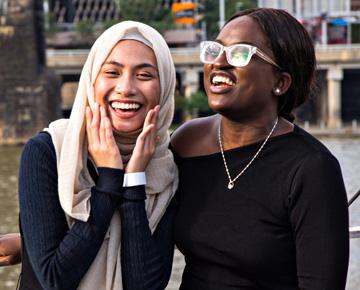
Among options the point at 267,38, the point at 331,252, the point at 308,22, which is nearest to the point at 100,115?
the point at 267,38

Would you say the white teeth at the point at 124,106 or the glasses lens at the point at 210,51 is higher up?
the glasses lens at the point at 210,51

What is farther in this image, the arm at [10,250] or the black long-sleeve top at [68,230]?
the arm at [10,250]

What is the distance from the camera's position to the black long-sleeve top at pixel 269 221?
2.07 metres

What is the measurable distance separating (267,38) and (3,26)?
29.8 m

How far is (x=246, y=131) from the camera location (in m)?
2.27

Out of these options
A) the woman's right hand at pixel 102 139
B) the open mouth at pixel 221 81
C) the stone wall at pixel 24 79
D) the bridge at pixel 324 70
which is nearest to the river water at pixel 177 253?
the stone wall at pixel 24 79

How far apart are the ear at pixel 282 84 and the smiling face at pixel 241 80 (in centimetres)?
2

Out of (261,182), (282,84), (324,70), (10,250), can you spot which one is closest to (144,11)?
(324,70)

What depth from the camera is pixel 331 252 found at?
2.07m

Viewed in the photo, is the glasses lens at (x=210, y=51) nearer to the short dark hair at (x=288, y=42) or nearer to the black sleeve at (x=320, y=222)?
the short dark hair at (x=288, y=42)

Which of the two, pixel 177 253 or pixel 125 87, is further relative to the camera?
pixel 177 253

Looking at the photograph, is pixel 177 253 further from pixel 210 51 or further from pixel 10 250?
pixel 210 51

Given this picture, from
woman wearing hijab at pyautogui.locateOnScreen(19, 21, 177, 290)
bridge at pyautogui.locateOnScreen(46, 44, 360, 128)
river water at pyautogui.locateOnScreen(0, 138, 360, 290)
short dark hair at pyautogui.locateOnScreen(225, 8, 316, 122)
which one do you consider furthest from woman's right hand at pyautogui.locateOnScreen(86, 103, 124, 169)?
bridge at pyautogui.locateOnScreen(46, 44, 360, 128)

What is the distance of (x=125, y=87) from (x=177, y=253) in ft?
27.5
